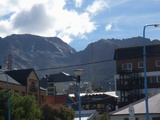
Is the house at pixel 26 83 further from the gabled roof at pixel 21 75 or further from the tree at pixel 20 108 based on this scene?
the tree at pixel 20 108

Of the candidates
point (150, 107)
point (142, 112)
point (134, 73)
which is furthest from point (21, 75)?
point (142, 112)

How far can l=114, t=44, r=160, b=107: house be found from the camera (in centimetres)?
10494

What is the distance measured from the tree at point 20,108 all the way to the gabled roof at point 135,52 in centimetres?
5218

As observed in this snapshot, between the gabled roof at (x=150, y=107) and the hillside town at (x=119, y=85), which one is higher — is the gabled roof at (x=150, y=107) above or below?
below

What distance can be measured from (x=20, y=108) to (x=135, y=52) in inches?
2288

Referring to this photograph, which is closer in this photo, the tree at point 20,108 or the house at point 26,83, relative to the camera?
the tree at point 20,108

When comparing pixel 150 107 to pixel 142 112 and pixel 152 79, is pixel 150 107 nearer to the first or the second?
pixel 142 112

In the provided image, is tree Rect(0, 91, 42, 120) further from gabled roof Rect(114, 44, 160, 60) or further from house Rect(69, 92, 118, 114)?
gabled roof Rect(114, 44, 160, 60)

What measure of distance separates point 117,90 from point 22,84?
30.6 meters

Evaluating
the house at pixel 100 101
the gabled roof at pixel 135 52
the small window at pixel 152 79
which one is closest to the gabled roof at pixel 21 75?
the house at pixel 100 101

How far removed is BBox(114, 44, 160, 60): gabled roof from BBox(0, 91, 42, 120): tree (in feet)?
171

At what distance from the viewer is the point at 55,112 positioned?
7531cm

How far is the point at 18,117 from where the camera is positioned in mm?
58969

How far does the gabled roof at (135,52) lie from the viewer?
111375mm
